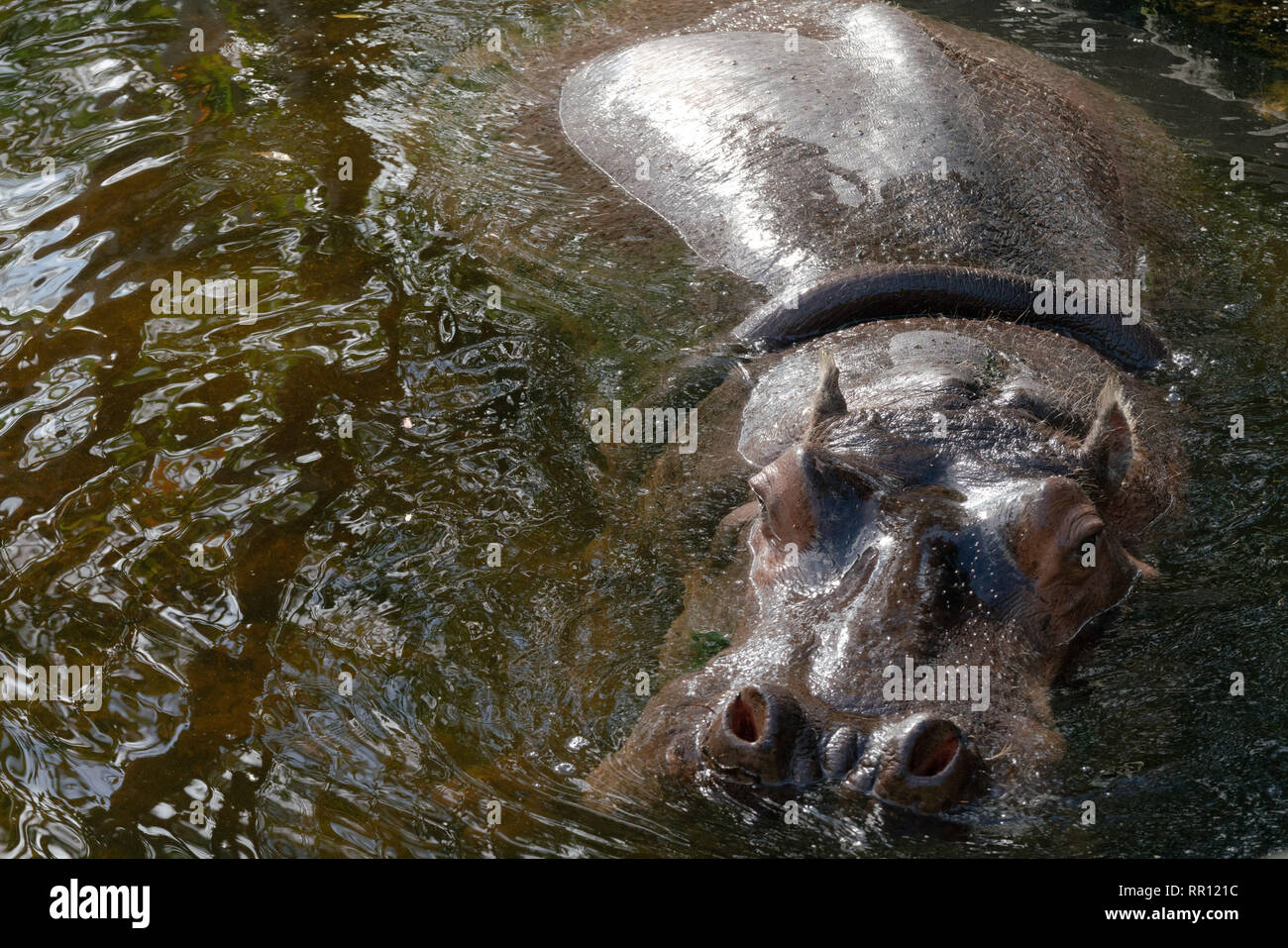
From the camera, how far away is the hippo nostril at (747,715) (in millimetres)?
3525

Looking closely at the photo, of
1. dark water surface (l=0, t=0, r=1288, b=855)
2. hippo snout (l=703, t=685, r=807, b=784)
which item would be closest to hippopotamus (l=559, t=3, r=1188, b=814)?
hippo snout (l=703, t=685, r=807, b=784)

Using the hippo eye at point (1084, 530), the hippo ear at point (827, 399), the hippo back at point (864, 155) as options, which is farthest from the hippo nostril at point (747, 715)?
the hippo back at point (864, 155)

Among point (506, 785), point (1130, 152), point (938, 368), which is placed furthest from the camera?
point (1130, 152)

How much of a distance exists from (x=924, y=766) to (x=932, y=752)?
0.04 m

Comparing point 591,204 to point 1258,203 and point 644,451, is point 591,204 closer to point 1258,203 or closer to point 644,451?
point 644,451

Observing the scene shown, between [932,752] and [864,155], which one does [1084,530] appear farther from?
[864,155]

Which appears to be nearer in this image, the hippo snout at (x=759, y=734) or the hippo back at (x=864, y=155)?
the hippo snout at (x=759, y=734)

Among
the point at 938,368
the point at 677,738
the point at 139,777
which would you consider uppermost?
the point at 938,368

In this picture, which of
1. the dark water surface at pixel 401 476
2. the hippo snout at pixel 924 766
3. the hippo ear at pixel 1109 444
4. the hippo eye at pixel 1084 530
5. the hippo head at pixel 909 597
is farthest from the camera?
the hippo ear at pixel 1109 444

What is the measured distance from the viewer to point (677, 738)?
3.78 m

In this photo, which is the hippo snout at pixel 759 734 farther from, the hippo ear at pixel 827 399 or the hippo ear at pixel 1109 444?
the hippo ear at pixel 1109 444
